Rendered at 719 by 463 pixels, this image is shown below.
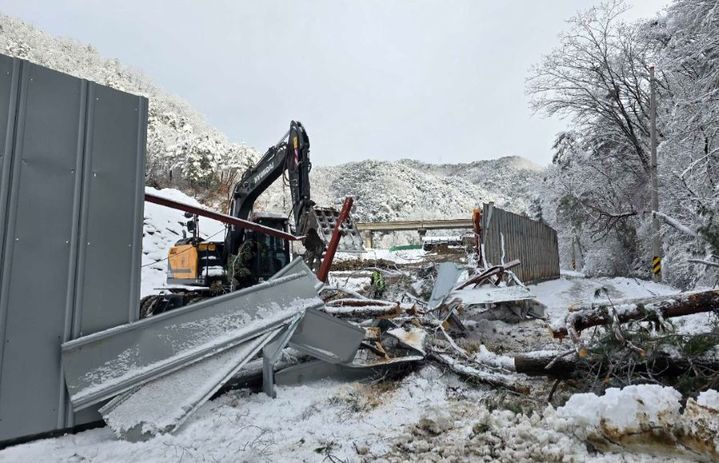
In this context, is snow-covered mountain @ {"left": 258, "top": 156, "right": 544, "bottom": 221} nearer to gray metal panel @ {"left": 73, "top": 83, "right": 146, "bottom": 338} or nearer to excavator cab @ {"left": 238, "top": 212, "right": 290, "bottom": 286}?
excavator cab @ {"left": 238, "top": 212, "right": 290, "bottom": 286}

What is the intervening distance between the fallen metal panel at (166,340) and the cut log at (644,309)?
2.34 metres

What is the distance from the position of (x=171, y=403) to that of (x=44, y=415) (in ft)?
2.14

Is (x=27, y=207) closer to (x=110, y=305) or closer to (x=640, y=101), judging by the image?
(x=110, y=305)

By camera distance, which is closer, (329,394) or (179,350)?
(179,350)

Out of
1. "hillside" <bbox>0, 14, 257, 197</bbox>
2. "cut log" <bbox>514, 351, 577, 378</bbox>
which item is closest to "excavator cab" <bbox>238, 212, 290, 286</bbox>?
"cut log" <bbox>514, 351, 577, 378</bbox>

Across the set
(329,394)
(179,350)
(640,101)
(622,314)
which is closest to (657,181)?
(640,101)

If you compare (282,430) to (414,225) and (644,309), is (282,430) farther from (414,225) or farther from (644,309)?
(414,225)

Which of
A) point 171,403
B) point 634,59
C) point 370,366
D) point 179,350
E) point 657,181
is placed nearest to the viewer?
point 171,403

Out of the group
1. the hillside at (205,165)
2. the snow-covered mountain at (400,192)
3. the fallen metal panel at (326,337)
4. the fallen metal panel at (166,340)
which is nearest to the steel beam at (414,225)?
the hillside at (205,165)

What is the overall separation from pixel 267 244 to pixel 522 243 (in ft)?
25.3

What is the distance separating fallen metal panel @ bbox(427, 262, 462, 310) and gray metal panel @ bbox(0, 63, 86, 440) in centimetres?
443

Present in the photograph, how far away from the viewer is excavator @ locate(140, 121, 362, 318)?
22.1 feet

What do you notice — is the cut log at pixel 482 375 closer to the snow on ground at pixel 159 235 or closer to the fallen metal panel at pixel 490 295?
the fallen metal panel at pixel 490 295

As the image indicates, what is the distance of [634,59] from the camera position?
15.7 meters
